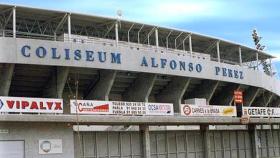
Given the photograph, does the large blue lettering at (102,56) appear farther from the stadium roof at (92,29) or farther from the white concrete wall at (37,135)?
the white concrete wall at (37,135)

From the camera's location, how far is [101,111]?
132 feet

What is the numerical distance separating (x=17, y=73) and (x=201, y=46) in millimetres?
26474

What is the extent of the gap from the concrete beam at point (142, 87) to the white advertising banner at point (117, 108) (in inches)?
238

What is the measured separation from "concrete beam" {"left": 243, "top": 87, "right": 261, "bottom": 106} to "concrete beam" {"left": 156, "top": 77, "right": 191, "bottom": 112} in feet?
44.7

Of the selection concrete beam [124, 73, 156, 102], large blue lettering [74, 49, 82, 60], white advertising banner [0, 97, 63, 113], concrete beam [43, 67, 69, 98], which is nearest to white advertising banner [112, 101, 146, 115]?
white advertising banner [0, 97, 63, 113]

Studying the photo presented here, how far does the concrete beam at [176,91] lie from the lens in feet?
177

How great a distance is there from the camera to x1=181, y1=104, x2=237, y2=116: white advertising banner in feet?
153

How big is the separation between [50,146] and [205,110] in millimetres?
16847

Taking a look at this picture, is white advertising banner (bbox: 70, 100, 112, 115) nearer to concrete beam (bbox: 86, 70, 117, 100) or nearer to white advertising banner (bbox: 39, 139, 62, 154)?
white advertising banner (bbox: 39, 139, 62, 154)

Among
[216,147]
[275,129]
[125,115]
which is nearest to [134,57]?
[125,115]

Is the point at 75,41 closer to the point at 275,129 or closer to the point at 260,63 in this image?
the point at 275,129

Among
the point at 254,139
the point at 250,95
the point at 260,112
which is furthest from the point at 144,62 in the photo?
the point at 250,95

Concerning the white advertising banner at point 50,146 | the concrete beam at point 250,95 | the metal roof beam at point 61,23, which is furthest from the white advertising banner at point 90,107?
the concrete beam at point 250,95

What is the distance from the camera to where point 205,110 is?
48312mm
